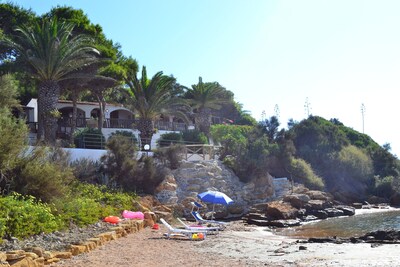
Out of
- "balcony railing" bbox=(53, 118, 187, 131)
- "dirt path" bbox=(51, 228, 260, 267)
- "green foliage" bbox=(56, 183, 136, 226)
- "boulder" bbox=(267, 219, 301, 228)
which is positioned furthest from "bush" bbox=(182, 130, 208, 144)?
"dirt path" bbox=(51, 228, 260, 267)

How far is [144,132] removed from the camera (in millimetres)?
37469

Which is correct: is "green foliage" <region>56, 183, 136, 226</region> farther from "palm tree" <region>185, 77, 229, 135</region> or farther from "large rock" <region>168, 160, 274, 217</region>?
"palm tree" <region>185, 77, 229, 135</region>

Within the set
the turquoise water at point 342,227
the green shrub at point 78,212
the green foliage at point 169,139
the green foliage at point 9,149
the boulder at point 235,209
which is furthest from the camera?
the green foliage at point 169,139

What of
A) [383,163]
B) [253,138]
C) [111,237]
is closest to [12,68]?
[111,237]

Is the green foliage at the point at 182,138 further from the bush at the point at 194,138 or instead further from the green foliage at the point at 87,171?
the green foliage at the point at 87,171

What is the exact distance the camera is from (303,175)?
1778 inches

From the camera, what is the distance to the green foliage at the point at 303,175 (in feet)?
146

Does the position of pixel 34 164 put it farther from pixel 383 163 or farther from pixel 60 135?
pixel 383 163

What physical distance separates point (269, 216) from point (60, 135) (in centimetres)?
1616

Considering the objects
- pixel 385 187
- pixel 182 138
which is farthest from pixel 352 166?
pixel 182 138

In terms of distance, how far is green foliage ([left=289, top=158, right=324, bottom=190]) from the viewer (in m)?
44.5

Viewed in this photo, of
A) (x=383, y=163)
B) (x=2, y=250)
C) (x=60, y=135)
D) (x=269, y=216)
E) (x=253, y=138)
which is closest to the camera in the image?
(x=2, y=250)

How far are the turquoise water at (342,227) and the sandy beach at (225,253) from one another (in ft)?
14.6

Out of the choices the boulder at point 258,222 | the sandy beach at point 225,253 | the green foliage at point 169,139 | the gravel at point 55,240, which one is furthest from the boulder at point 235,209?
the gravel at point 55,240
